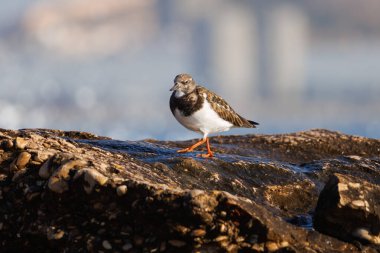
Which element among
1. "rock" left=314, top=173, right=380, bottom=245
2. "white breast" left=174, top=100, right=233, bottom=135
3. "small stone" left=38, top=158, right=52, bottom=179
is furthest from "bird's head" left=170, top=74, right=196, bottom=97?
"rock" left=314, top=173, right=380, bottom=245

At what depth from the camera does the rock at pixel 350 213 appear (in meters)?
9.16

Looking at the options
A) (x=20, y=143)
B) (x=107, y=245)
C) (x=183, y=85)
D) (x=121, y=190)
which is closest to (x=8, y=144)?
(x=20, y=143)

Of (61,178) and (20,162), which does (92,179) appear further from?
(20,162)

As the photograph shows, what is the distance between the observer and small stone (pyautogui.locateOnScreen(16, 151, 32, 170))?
9.50m

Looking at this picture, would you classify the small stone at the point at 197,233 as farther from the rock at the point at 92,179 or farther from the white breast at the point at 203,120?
the white breast at the point at 203,120

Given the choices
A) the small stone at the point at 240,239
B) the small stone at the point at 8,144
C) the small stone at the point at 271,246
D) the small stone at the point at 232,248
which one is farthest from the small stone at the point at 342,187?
the small stone at the point at 8,144

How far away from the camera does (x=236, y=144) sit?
19391 millimetres

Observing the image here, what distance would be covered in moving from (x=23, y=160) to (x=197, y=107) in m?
5.77

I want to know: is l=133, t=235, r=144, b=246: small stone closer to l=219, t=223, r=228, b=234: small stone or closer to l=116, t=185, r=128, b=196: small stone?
l=116, t=185, r=128, b=196: small stone

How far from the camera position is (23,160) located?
9.52 meters

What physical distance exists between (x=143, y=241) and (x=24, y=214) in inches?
75.6

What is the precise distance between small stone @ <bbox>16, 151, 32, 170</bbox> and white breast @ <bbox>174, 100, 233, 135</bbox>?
220 inches

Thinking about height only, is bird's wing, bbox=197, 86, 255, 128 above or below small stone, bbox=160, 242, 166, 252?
above

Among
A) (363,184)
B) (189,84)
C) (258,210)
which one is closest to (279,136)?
(189,84)
